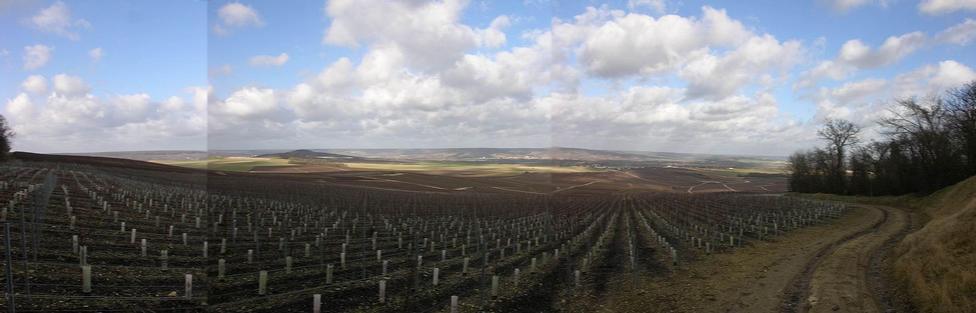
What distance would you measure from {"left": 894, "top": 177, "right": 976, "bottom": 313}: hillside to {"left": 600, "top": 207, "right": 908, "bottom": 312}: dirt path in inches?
45.7

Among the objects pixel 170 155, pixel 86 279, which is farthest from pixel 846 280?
pixel 170 155

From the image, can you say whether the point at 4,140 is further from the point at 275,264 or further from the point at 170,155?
the point at 275,264

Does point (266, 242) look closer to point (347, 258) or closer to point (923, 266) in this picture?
point (347, 258)

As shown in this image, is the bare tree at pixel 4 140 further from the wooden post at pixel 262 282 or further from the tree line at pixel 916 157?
the tree line at pixel 916 157

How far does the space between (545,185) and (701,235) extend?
62729 mm

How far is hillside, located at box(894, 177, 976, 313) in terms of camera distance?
1288cm

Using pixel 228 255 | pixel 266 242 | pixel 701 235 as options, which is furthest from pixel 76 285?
pixel 701 235

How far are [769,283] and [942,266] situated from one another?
15.7 feet

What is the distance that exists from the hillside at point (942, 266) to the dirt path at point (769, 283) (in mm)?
1161

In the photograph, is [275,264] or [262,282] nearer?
[262,282]

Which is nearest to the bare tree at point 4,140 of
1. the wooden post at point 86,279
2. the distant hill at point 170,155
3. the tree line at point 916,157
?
the distant hill at point 170,155

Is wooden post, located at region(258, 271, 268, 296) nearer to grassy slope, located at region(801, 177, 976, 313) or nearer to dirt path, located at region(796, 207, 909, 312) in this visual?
dirt path, located at region(796, 207, 909, 312)

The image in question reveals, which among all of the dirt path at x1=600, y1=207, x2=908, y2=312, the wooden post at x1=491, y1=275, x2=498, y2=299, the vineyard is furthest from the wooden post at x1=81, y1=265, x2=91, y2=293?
the dirt path at x1=600, y1=207, x2=908, y2=312

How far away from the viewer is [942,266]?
15.2 m
